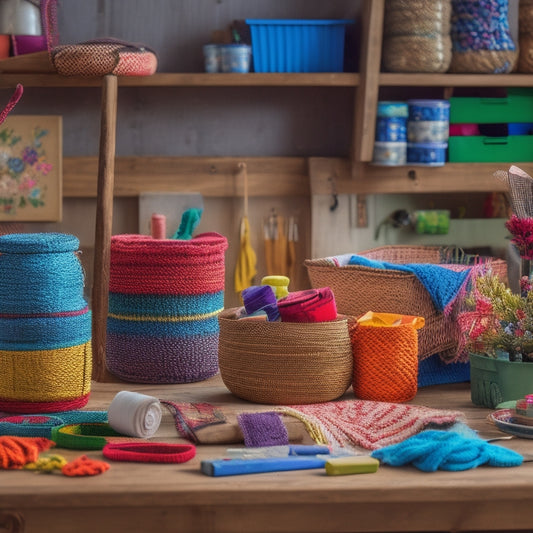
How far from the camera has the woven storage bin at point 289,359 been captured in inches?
55.5

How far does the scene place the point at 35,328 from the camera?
137cm

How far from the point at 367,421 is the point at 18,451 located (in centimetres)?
48

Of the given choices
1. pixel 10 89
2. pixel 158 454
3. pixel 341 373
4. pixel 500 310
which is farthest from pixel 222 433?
pixel 10 89

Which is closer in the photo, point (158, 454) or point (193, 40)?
point (158, 454)

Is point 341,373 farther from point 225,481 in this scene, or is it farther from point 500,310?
point 225,481

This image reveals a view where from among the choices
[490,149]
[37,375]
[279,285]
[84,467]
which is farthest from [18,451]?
[490,149]

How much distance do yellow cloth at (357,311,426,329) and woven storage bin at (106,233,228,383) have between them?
285 millimetres

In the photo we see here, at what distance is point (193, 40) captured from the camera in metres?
3.13

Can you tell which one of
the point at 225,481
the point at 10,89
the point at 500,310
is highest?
the point at 10,89

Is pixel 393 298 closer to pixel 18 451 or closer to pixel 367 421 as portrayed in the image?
pixel 367 421

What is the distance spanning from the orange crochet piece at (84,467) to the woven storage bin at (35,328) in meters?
0.26

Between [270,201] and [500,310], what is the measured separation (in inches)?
73.1

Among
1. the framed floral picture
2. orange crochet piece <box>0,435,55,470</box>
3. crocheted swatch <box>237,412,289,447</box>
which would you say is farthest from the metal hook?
orange crochet piece <box>0,435,55,470</box>

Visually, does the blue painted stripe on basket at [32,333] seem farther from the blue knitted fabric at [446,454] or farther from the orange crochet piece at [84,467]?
the blue knitted fabric at [446,454]
